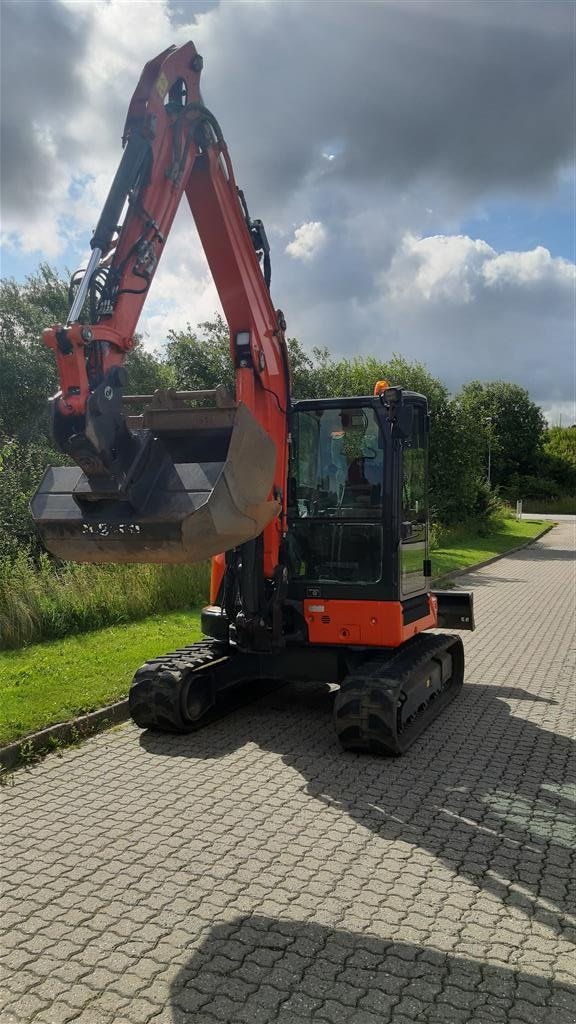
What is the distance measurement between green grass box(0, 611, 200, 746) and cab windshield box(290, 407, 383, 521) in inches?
98.5

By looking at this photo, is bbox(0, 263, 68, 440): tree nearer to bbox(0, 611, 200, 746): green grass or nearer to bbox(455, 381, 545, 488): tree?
bbox(0, 611, 200, 746): green grass

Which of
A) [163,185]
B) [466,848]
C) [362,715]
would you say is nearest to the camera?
[466,848]

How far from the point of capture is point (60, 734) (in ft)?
20.4

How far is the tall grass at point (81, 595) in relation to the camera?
9.88 metres

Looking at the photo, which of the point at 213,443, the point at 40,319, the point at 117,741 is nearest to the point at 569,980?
the point at 213,443

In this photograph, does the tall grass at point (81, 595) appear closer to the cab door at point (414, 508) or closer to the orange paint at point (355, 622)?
the orange paint at point (355, 622)

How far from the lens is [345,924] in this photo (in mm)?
3621

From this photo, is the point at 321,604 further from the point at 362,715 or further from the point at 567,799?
the point at 567,799

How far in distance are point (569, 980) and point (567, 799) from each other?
6.73ft

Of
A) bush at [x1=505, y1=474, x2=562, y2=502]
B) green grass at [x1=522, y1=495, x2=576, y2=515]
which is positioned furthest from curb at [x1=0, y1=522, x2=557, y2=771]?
bush at [x1=505, y1=474, x2=562, y2=502]

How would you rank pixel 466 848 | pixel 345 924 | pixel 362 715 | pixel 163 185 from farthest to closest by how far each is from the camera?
1. pixel 362 715
2. pixel 163 185
3. pixel 466 848
4. pixel 345 924

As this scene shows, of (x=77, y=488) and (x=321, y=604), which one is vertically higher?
(x=77, y=488)

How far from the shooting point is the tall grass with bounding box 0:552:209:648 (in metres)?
9.88

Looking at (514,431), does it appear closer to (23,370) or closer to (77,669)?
(23,370)
